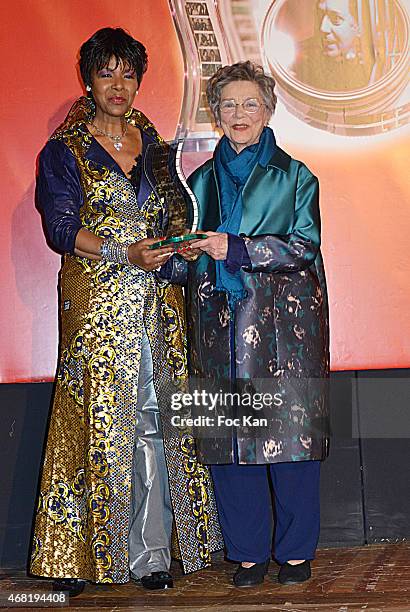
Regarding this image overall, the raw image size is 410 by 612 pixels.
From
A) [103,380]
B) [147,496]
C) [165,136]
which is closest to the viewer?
[103,380]

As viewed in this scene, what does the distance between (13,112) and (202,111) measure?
0.68 metres

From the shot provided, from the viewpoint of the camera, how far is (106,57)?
2846 mm

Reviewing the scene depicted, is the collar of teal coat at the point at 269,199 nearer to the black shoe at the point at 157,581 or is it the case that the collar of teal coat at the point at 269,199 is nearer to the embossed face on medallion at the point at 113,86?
the embossed face on medallion at the point at 113,86

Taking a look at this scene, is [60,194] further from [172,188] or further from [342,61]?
[342,61]

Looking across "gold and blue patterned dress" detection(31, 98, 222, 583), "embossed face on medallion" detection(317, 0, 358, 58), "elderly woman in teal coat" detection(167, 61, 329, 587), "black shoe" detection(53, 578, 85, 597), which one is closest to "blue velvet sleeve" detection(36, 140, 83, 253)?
"gold and blue patterned dress" detection(31, 98, 222, 583)

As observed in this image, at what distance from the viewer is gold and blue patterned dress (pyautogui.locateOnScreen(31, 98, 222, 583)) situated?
9.09ft

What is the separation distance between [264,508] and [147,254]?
2.84ft

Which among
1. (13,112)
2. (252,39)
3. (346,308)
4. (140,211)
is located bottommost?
(346,308)

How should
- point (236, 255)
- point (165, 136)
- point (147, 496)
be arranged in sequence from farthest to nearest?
point (165, 136) < point (147, 496) < point (236, 255)

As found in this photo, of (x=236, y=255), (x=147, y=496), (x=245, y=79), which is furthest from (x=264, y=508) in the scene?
(x=245, y=79)

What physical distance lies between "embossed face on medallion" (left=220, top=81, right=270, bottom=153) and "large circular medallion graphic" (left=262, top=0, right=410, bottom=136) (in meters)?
0.62

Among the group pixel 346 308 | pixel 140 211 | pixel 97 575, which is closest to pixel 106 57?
pixel 140 211

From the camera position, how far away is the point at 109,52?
9.36 ft

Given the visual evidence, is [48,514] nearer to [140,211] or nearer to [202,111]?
[140,211]
